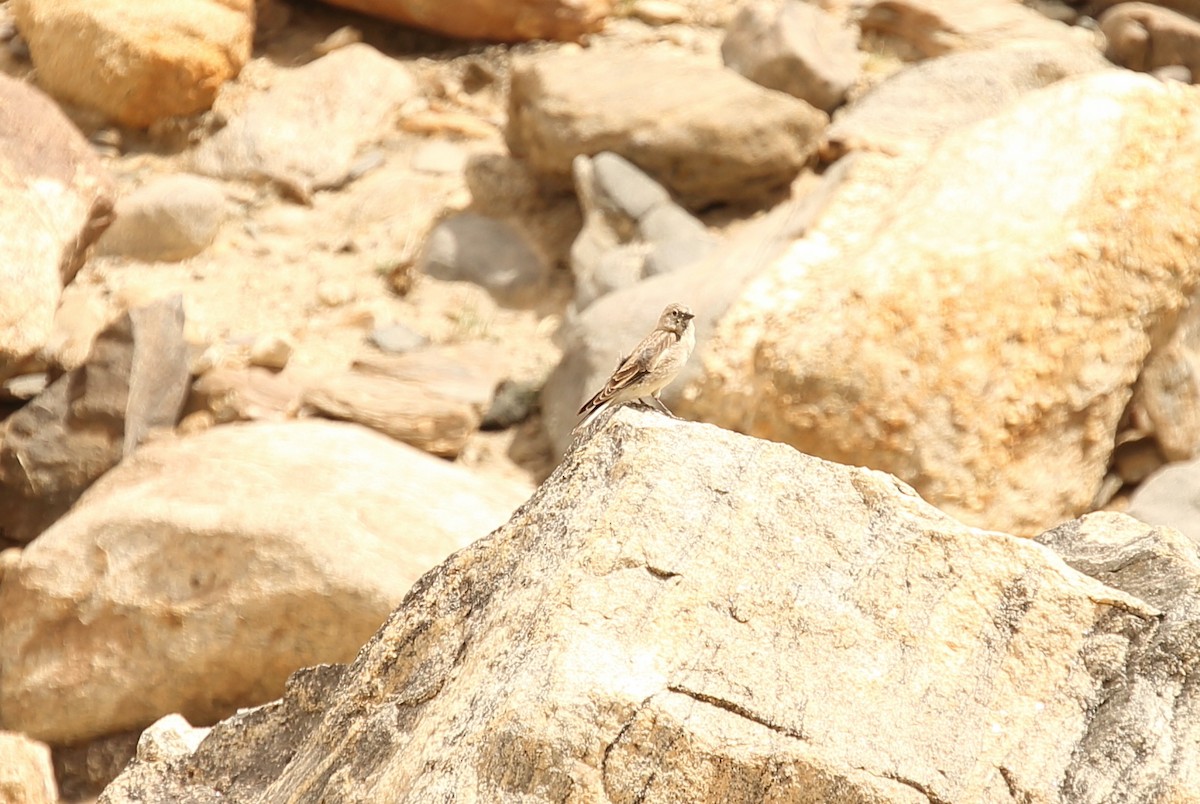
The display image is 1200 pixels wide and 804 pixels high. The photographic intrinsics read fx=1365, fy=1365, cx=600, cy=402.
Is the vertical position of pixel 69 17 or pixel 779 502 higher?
pixel 779 502

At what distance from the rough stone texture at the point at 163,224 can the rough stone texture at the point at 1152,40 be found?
871cm

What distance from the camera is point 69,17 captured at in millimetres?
12406

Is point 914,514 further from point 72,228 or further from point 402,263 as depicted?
point 402,263

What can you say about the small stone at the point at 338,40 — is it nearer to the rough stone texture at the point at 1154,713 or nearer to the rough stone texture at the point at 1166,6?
the rough stone texture at the point at 1166,6

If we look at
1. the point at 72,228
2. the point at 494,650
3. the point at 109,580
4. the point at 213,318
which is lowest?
the point at 213,318

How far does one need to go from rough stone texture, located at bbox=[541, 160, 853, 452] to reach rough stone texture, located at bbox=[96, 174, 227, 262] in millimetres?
3578

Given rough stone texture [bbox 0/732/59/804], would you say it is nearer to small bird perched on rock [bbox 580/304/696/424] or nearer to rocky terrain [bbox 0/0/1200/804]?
rocky terrain [bbox 0/0/1200/804]

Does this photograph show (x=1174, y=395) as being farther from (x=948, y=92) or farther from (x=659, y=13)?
(x=659, y=13)

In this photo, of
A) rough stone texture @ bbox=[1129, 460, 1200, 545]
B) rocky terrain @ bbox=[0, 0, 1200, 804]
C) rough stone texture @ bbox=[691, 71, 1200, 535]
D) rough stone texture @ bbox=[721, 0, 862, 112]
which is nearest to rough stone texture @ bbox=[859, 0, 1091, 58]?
rocky terrain @ bbox=[0, 0, 1200, 804]

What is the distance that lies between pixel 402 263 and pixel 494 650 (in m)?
8.46

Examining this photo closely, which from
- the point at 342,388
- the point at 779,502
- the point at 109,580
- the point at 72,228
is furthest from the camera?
the point at 342,388

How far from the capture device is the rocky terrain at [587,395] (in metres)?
3.40

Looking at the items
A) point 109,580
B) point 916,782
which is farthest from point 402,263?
point 916,782

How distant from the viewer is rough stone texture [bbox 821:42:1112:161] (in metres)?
Result: 12.0
